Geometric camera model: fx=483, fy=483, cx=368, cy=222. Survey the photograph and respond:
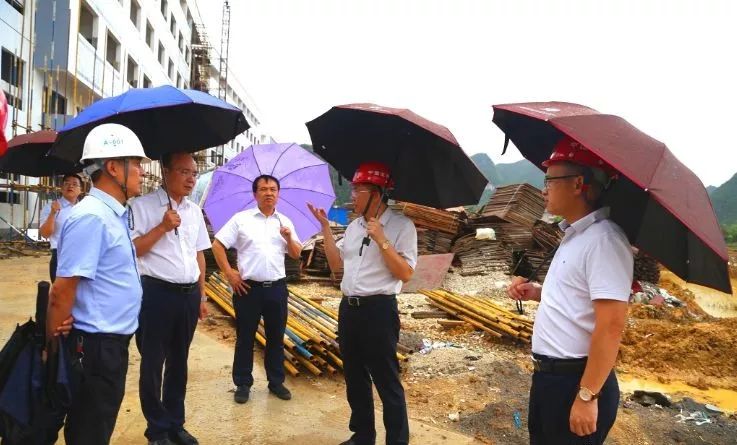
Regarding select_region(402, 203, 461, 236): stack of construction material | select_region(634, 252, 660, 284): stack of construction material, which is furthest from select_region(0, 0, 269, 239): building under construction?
select_region(634, 252, 660, 284): stack of construction material

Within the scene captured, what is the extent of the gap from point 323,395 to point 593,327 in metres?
3.32

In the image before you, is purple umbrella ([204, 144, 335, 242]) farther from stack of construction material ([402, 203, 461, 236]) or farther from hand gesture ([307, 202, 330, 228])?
stack of construction material ([402, 203, 461, 236])

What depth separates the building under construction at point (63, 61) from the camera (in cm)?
1307

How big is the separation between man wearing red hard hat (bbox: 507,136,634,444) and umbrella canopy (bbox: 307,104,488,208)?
114cm

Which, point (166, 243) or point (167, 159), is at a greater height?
point (167, 159)

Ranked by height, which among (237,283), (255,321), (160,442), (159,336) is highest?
(237,283)

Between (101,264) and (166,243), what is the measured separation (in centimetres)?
97

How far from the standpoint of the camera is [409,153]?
340 centimetres

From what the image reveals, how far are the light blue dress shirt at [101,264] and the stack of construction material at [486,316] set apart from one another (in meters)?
5.46

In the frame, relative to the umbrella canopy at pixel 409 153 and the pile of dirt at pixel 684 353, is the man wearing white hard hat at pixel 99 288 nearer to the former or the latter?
the umbrella canopy at pixel 409 153

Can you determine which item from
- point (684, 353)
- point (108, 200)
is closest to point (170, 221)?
point (108, 200)

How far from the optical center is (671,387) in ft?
20.6

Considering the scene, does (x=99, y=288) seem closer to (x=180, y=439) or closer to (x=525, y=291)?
(x=180, y=439)

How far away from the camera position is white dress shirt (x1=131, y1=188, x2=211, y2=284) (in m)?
3.32
